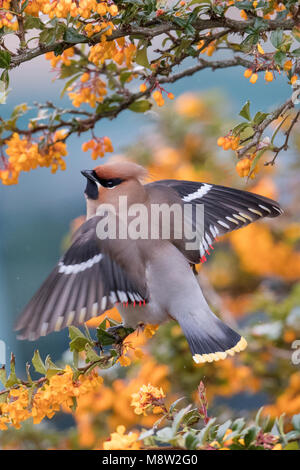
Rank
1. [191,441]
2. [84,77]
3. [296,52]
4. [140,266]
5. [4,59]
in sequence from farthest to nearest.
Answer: [84,77]
[140,266]
[296,52]
[4,59]
[191,441]

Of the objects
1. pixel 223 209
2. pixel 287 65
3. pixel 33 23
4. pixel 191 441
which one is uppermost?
pixel 33 23

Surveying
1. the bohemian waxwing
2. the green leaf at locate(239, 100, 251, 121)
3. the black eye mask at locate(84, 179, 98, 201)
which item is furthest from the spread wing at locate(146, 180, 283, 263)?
the green leaf at locate(239, 100, 251, 121)

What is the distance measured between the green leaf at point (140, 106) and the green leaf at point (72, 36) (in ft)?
1.33

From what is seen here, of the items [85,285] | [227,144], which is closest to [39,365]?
[85,285]

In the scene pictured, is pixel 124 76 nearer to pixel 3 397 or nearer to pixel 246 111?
pixel 246 111

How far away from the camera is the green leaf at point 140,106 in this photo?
1.46 metres

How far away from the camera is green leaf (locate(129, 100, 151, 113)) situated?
4.80ft

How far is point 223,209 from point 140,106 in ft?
1.04

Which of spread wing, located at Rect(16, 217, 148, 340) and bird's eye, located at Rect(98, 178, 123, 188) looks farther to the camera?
bird's eye, located at Rect(98, 178, 123, 188)

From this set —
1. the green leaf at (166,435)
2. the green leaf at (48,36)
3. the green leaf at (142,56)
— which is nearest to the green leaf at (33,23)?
the green leaf at (48,36)

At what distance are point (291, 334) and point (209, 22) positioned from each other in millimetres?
959

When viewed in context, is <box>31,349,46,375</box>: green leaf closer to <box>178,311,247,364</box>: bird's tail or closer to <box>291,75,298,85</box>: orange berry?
<box>178,311,247,364</box>: bird's tail

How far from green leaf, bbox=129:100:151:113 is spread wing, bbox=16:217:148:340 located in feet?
1.09

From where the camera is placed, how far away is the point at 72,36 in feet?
3.48
